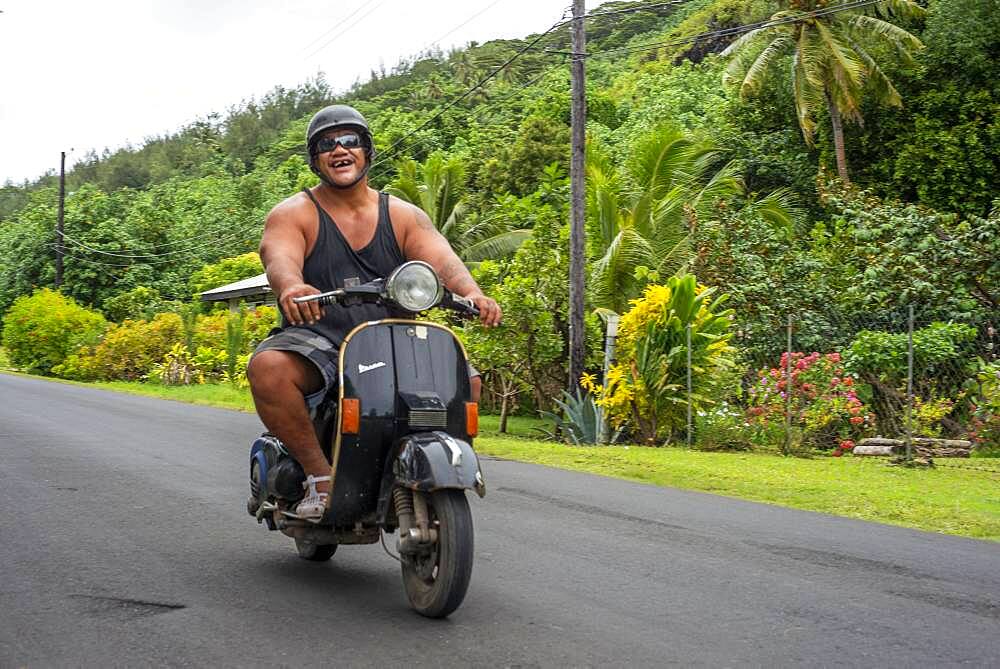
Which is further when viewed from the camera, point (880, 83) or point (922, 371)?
point (880, 83)

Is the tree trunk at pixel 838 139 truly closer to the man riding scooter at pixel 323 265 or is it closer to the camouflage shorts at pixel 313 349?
the man riding scooter at pixel 323 265

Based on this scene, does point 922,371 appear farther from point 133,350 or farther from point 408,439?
point 133,350

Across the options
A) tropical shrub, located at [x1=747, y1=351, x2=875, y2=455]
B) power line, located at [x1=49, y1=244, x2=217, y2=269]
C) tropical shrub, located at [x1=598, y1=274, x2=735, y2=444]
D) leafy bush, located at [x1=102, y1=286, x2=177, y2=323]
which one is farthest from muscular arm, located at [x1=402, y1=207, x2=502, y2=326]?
power line, located at [x1=49, y1=244, x2=217, y2=269]

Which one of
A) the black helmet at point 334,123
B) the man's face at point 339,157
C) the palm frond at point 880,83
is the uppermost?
the palm frond at point 880,83

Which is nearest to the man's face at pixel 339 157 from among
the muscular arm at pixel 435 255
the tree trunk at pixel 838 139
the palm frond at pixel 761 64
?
the muscular arm at pixel 435 255

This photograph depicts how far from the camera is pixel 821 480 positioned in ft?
35.3

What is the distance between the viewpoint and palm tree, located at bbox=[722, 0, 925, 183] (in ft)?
95.8

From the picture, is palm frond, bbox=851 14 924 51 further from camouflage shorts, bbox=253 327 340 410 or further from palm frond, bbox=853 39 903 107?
camouflage shorts, bbox=253 327 340 410

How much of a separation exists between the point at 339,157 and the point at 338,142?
0.07 meters

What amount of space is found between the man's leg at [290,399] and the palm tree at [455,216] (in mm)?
21990

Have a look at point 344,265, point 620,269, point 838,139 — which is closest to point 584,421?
point 620,269

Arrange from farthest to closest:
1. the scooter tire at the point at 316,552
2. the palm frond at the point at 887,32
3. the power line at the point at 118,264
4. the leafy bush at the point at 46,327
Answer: the power line at the point at 118,264
the leafy bush at the point at 46,327
the palm frond at the point at 887,32
the scooter tire at the point at 316,552

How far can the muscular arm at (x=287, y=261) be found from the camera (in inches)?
179

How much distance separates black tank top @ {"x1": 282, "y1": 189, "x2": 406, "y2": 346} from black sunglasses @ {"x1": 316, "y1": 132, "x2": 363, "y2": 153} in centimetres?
22
